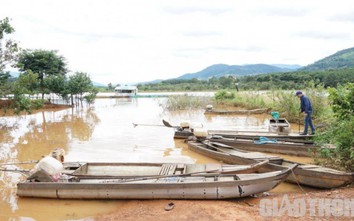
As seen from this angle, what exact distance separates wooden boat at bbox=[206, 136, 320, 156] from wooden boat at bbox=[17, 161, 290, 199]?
3709mm

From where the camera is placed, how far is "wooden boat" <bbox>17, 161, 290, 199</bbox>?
5895 millimetres

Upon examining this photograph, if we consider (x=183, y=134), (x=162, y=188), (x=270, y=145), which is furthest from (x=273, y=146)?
(x=162, y=188)

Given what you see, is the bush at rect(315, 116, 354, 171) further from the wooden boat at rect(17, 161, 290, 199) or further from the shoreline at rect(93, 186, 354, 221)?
the wooden boat at rect(17, 161, 290, 199)

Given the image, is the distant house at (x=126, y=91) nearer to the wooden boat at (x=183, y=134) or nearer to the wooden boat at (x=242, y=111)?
the wooden boat at (x=242, y=111)

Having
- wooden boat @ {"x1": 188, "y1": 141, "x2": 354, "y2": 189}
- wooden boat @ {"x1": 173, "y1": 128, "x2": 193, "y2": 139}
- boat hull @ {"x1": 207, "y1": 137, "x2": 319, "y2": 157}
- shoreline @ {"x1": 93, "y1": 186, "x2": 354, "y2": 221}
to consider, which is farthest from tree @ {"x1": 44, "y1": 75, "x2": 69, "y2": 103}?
shoreline @ {"x1": 93, "y1": 186, "x2": 354, "y2": 221}

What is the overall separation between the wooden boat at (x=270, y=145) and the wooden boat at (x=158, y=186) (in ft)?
12.2

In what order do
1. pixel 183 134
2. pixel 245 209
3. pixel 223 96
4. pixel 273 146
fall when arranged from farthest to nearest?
pixel 223 96, pixel 183 134, pixel 273 146, pixel 245 209

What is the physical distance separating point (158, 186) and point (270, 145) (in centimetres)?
519

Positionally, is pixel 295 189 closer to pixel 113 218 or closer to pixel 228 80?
pixel 113 218

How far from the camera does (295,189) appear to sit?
6699 mm

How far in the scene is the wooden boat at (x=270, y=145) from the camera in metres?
9.52

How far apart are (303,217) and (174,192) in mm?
2276

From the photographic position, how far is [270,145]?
10.1 metres

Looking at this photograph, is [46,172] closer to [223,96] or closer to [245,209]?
[245,209]
